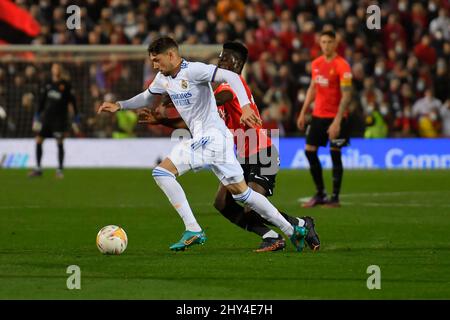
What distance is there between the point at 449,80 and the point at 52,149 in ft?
33.0

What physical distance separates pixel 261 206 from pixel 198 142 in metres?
0.84

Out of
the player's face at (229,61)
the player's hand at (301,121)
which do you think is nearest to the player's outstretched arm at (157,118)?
the player's face at (229,61)

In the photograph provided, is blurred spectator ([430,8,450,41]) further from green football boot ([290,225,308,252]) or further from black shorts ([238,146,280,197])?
green football boot ([290,225,308,252])

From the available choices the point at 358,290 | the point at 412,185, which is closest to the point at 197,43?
the point at 412,185

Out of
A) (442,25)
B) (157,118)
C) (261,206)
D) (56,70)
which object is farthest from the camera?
(442,25)

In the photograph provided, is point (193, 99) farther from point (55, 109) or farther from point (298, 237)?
point (55, 109)

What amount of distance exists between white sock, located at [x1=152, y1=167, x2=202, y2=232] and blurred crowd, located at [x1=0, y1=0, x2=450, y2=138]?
15.6 metres

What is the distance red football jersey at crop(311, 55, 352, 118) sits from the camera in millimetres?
15875

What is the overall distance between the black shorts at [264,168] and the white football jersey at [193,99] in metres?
0.77

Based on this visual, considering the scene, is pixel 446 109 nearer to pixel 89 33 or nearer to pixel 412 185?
pixel 412 185

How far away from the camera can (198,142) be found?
10.2 m

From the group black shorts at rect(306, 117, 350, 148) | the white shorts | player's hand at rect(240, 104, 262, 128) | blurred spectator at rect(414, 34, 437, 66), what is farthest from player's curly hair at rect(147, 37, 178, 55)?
blurred spectator at rect(414, 34, 437, 66)

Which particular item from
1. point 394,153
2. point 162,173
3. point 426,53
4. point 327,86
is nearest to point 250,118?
point 162,173

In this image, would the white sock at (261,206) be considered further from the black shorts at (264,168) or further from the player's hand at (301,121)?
the player's hand at (301,121)
